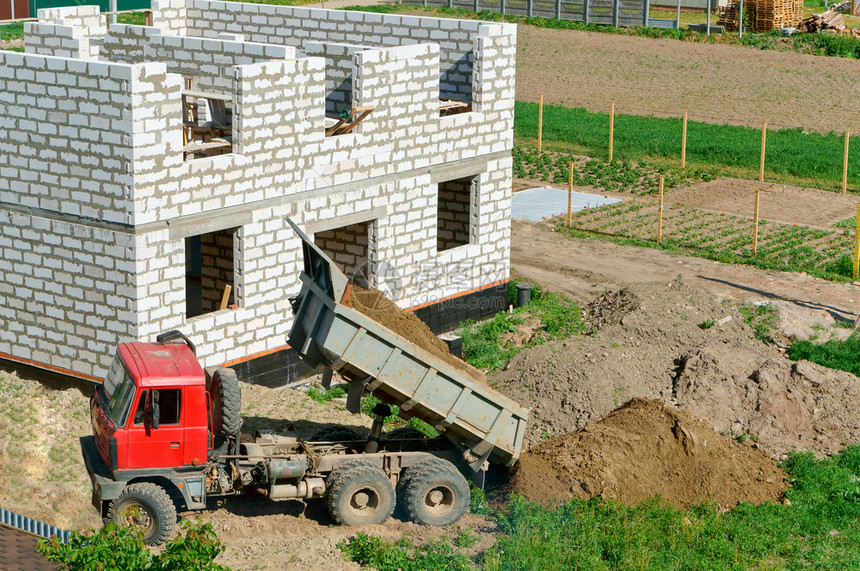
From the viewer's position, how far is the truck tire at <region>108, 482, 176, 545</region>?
1318cm

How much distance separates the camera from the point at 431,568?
12898 mm

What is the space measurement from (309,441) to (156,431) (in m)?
2.48

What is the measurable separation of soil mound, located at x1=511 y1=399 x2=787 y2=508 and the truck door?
4.46 meters

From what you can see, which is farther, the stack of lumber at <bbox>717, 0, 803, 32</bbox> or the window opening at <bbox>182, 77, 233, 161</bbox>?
the stack of lumber at <bbox>717, 0, 803, 32</bbox>

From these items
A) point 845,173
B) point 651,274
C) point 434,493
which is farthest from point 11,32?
point 434,493

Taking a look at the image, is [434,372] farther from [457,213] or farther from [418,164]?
[457,213]

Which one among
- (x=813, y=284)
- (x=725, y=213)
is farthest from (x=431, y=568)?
(x=725, y=213)

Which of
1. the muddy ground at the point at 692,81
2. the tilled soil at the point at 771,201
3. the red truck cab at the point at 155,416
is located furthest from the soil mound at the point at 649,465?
the muddy ground at the point at 692,81

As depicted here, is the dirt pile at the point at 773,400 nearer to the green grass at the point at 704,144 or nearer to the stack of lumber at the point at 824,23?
the green grass at the point at 704,144

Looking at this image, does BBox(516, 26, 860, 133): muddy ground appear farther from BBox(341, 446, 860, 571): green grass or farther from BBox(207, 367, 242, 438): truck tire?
BBox(207, 367, 242, 438): truck tire

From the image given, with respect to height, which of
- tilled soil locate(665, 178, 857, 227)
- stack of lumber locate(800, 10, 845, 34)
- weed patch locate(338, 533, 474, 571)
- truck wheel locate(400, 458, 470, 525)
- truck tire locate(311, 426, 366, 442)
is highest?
stack of lumber locate(800, 10, 845, 34)

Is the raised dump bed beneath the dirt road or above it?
above

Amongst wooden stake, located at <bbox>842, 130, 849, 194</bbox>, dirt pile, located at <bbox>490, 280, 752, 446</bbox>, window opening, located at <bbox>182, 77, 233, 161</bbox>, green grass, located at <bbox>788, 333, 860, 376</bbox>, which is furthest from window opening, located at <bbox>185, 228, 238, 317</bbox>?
wooden stake, located at <bbox>842, 130, 849, 194</bbox>

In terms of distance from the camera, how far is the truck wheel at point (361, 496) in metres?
14.0
